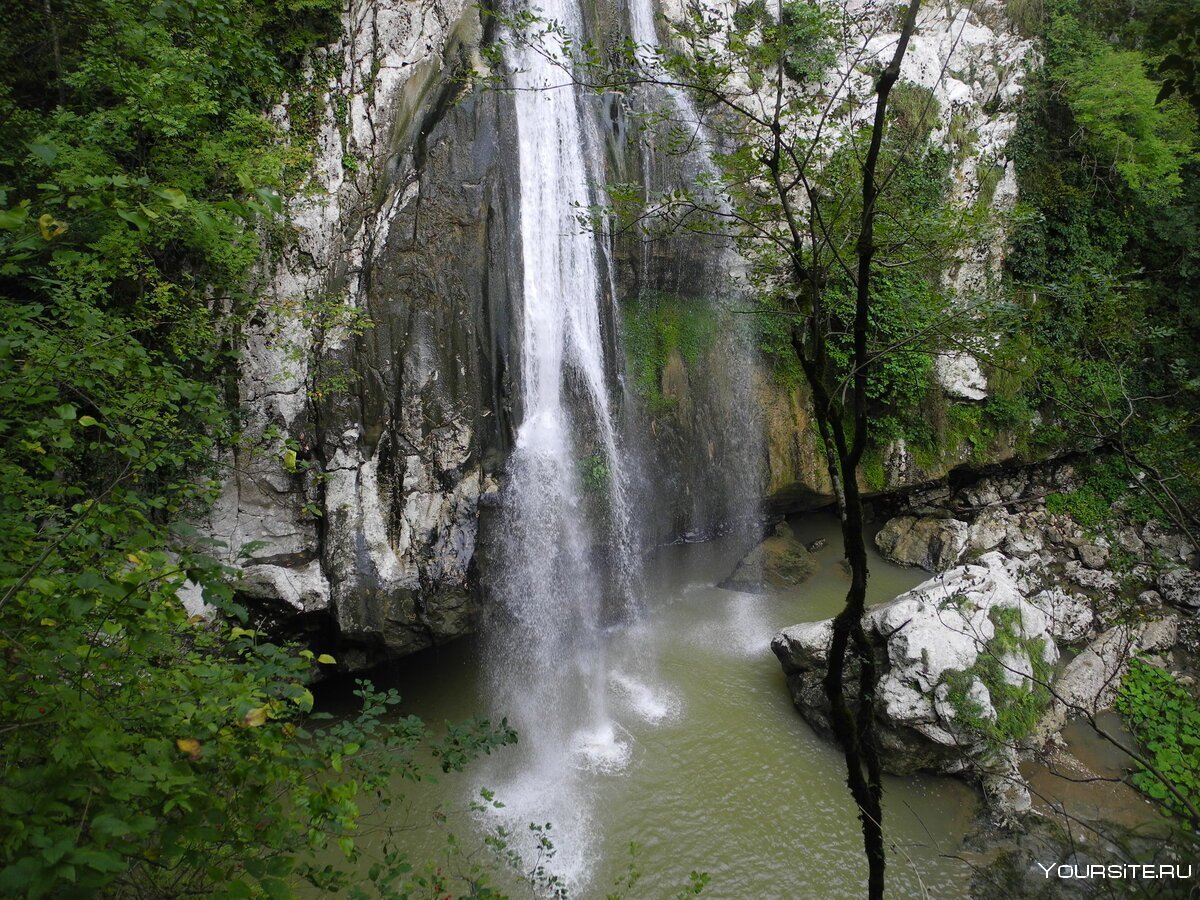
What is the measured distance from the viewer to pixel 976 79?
12.9 m

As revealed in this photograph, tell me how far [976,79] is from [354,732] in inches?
647

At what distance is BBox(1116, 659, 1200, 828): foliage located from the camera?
18.9ft

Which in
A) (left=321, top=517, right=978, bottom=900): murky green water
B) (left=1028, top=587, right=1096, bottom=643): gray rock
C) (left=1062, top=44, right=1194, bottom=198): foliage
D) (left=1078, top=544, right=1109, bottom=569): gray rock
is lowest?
(left=321, top=517, right=978, bottom=900): murky green water

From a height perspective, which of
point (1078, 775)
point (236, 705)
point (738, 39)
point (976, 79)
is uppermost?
point (976, 79)

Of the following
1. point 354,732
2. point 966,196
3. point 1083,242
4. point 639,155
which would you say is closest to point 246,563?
point 354,732

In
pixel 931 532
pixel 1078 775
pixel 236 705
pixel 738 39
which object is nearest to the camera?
pixel 236 705

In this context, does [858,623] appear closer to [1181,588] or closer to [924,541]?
[924,541]

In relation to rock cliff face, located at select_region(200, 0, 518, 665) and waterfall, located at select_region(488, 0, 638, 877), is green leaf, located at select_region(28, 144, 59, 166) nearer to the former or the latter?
rock cliff face, located at select_region(200, 0, 518, 665)

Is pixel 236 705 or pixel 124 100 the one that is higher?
pixel 124 100

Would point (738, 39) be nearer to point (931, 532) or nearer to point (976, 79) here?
point (931, 532)

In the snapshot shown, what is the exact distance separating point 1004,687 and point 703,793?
387cm

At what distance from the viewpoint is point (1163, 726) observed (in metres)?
6.88

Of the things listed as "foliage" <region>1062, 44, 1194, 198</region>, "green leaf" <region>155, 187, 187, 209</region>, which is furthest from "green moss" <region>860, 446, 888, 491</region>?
"green leaf" <region>155, 187, 187, 209</region>

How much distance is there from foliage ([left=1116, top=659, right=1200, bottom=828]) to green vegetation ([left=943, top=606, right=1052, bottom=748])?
0.93m
